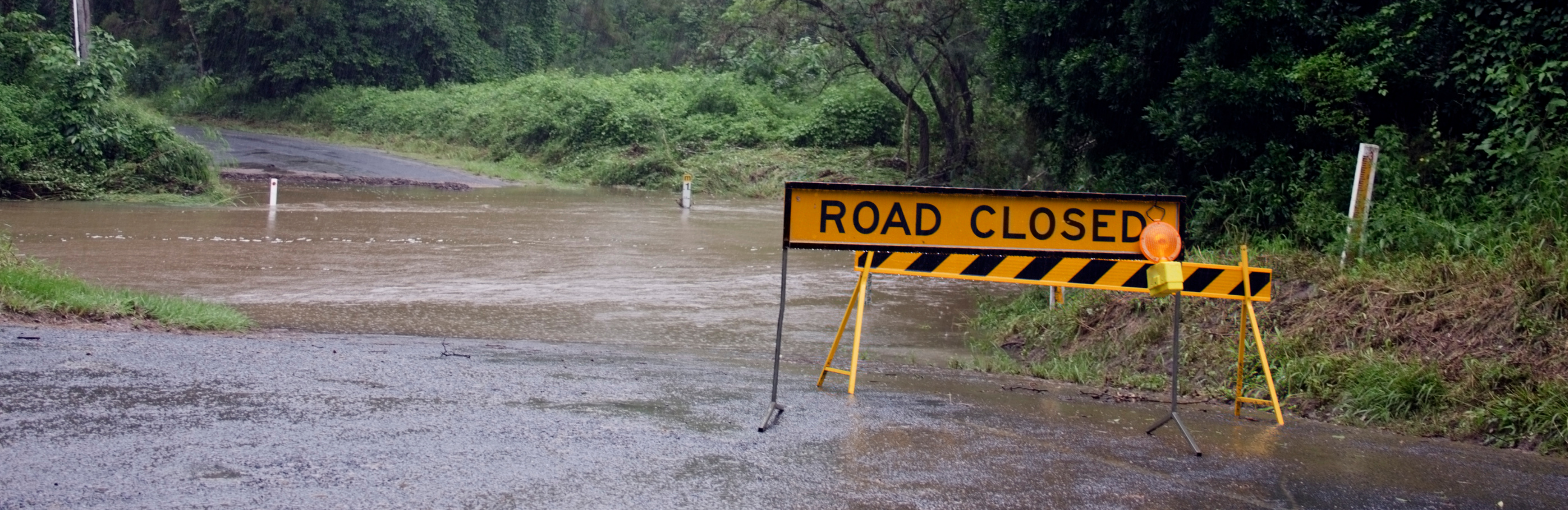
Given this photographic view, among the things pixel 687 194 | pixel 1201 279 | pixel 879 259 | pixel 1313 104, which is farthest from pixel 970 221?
pixel 687 194

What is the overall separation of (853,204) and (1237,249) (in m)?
5.97

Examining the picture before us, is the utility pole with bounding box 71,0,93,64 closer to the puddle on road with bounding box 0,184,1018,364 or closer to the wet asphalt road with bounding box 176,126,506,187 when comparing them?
the wet asphalt road with bounding box 176,126,506,187

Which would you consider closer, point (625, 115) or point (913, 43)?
point (913, 43)

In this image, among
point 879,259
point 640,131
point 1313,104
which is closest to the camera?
point 879,259

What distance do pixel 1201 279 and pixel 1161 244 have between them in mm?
1202

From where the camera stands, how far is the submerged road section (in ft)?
16.7

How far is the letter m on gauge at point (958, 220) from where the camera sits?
6551 millimetres

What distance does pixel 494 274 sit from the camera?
14742 mm

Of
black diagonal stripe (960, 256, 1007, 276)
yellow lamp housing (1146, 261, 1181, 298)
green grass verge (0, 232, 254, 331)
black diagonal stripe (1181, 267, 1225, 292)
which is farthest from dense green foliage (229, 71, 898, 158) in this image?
yellow lamp housing (1146, 261, 1181, 298)

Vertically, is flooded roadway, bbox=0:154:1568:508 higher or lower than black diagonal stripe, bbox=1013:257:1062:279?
lower

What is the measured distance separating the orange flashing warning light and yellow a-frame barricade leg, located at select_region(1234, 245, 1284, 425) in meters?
1.14

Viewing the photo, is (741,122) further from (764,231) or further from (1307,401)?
(1307,401)

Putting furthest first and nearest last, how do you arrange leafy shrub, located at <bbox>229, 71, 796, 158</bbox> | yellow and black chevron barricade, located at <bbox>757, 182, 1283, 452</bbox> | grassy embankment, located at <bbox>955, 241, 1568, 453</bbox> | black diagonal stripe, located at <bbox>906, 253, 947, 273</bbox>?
leafy shrub, located at <bbox>229, 71, 796, 158</bbox>, black diagonal stripe, located at <bbox>906, 253, 947, 273</bbox>, grassy embankment, located at <bbox>955, 241, 1568, 453</bbox>, yellow and black chevron barricade, located at <bbox>757, 182, 1283, 452</bbox>

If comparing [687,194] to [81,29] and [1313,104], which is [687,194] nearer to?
[81,29]
